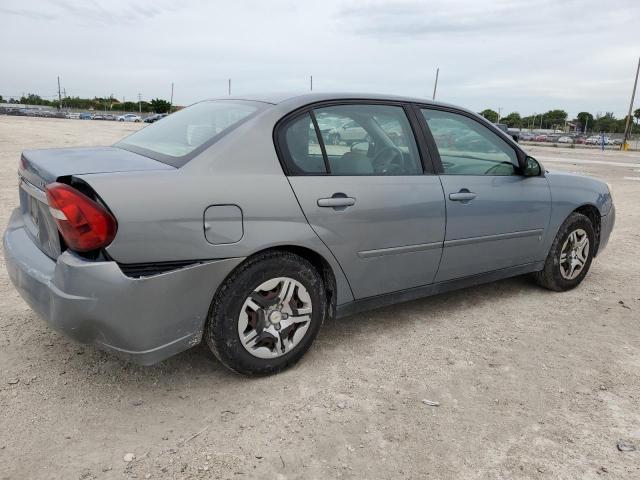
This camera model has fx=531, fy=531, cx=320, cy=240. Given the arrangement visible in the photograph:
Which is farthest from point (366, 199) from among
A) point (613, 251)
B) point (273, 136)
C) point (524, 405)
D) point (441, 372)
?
point (613, 251)

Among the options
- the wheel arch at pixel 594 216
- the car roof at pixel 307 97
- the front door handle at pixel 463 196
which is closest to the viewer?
the car roof at pixel 307 97

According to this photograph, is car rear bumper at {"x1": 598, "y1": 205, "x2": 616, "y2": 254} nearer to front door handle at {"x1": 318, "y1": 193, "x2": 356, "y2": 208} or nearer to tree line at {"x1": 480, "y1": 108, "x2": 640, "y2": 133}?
front door handle at {"x1": 318, "y1": 193, "x2": 356, "y2": 208}

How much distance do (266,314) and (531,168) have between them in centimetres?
240

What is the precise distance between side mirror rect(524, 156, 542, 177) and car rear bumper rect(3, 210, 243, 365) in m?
2.44

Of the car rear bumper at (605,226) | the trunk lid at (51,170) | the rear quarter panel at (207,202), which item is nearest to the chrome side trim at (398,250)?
the rear quarter panel at (207,202)

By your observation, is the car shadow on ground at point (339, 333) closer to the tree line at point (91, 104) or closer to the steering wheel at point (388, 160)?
the steering wheel at point (388, 160)

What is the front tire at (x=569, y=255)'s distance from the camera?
432 centimetres

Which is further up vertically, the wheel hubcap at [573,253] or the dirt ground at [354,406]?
the wheel hubcap at [573,253]

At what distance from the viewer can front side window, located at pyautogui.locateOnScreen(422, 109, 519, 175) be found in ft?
11.7

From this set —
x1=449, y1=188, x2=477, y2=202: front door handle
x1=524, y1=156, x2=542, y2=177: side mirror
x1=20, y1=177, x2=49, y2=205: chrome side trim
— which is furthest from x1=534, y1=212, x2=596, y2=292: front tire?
x1=20, y1=177, x2=49, y2=205: chrome side trim

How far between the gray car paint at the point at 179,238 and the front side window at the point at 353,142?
9cm

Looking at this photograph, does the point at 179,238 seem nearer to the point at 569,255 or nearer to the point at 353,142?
the point at 353,142

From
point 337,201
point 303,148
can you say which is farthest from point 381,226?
point 303,148

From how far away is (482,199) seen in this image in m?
3.63
